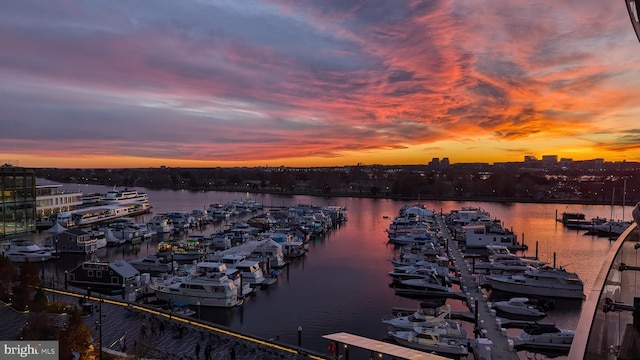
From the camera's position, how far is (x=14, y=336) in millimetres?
6707

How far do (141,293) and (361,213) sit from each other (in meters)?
22.7

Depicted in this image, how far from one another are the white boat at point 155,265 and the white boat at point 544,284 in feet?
32.3

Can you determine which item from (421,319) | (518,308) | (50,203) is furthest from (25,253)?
(518,308)

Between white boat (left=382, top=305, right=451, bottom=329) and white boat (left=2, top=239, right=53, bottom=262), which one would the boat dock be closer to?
white boat (left=382, top=305, right=451, bottom=329)

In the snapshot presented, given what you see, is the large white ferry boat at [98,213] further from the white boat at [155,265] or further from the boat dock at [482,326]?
the boat dock at [482,326]

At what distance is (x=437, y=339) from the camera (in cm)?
864

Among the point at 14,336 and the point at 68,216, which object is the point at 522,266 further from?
the point at 68,216

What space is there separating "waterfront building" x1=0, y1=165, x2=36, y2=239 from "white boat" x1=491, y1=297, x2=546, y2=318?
19.2 meters

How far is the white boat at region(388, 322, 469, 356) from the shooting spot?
847cm

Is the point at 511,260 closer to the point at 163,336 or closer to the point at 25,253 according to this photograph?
the point at 163,336

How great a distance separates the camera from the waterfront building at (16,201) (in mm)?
19641

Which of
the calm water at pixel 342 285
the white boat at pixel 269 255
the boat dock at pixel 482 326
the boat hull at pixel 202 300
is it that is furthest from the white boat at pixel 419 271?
the boat hull at pixel 202 300

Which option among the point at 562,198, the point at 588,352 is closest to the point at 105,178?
the point at 562,198

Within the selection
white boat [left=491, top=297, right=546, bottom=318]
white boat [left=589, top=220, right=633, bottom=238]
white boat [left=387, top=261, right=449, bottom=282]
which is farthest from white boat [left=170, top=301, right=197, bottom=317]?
white boat [left=589, top=220, right=633, bottom=238]
